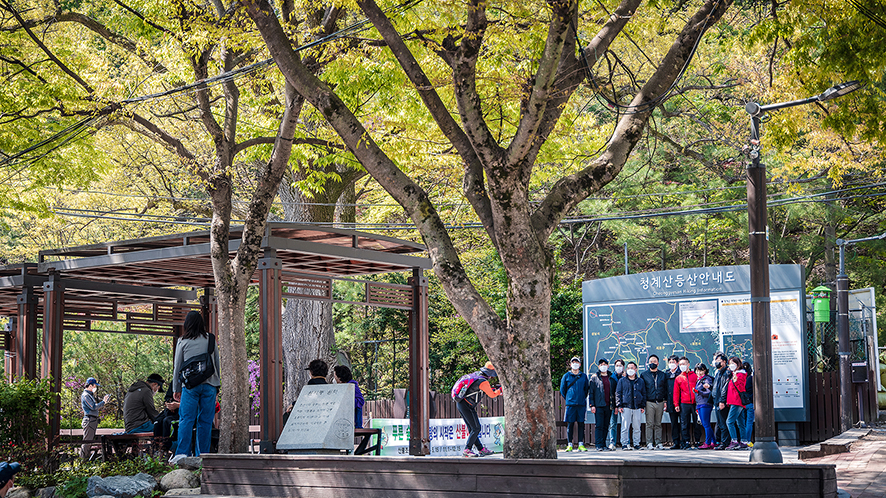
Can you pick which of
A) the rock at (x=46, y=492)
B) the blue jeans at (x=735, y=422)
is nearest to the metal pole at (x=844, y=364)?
the blue jeans at (x=735, y=422)

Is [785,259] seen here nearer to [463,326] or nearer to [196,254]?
[463,326]

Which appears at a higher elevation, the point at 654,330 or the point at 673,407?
the point at 654,330

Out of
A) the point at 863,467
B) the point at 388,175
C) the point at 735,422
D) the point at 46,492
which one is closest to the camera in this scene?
the point at 388,175

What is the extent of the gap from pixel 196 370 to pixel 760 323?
7.09 metres

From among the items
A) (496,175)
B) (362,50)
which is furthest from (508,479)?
(362,50)

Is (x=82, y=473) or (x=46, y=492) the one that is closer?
(x=46, y=492)

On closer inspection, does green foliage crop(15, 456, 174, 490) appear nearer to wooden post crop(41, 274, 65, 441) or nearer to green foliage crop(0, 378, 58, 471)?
green foliage crop(0, 378, 58, 471)

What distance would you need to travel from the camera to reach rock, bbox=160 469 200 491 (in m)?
9.98

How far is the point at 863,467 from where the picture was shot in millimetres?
12008

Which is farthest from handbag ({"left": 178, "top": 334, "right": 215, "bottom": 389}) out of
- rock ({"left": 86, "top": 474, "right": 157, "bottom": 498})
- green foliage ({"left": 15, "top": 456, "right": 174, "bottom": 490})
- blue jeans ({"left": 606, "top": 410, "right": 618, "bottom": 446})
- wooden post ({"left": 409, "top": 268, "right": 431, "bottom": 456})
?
blue jeans ({"left": 606, "top": 410, "right": 618, "bottom": 446})

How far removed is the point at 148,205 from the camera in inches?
897

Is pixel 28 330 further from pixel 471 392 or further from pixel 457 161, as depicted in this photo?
pixel 457 161

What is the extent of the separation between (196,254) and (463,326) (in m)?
16.4

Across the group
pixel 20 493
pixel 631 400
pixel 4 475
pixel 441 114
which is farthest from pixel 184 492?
pixel 631 400
